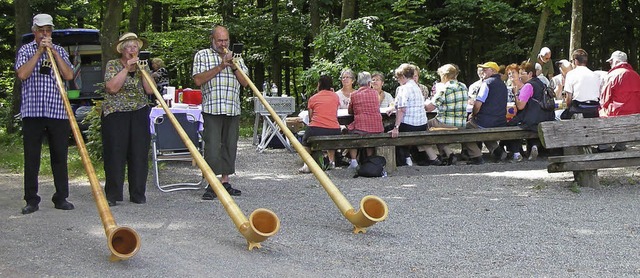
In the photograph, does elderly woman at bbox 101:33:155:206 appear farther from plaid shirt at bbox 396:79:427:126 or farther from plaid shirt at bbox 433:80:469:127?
plaid shirt at bbox 433:80:469:127

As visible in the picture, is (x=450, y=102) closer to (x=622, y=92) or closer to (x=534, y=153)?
(x=534, y=153)

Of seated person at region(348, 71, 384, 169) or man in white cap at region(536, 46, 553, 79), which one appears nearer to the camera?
seated person at region(348, 71, 384, 169)

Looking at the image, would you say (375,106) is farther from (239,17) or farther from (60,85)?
(239,17)

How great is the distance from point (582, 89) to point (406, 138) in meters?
2.69

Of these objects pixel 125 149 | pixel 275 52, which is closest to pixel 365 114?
pixel 125 149

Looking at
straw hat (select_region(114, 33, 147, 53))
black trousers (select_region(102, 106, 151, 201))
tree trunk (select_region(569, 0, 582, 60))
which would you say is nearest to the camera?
straw hat (select_region(114, 33, 147, 53))

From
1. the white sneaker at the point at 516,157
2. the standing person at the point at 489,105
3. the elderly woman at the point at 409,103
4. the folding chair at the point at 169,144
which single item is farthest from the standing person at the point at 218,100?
the white sneaker at the point at 516,157

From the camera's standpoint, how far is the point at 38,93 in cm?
711

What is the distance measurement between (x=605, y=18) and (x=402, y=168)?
16695mm

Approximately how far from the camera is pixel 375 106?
1040 centimetres

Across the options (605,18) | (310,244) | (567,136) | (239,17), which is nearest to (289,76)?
(239,17)

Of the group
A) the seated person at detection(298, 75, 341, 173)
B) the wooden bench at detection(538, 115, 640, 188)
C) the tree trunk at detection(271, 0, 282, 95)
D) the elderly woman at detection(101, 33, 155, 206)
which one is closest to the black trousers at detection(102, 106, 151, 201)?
the elderly woman at detection(101, 33, 155, 206)

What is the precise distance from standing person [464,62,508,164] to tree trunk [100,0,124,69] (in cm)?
558

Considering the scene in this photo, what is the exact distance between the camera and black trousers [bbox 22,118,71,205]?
7.18 m
